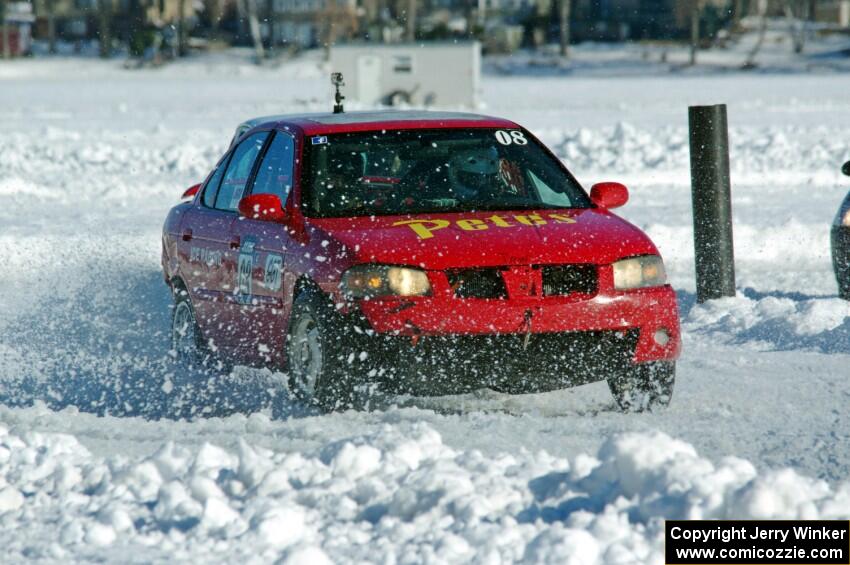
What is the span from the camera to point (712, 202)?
981 cm

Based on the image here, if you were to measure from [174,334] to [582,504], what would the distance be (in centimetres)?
486

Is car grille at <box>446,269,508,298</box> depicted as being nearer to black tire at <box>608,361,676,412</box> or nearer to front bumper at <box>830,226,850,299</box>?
black tire at <box>608,361,676,412</box>

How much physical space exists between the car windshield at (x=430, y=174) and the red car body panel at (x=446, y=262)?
0.08m

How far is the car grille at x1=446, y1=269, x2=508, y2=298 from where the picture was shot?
6293mm

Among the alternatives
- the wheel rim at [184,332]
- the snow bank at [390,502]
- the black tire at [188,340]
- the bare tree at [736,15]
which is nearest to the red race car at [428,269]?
the black tire at [188,340]

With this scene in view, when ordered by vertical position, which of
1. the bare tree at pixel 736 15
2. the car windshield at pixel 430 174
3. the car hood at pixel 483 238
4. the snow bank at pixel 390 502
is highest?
the bare tree at pixel 736 15

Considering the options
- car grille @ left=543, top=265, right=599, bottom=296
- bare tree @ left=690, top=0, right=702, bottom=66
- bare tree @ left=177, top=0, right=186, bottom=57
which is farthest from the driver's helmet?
bare tree @ left=177, top=0, right=186, bottom=57

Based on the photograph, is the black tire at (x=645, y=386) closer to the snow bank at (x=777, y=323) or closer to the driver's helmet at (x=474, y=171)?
the driver's helmet at (x=474, y=171)

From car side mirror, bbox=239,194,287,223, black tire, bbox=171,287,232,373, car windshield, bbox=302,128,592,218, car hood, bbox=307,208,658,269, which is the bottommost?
black tire, bbox=171,287,232,373

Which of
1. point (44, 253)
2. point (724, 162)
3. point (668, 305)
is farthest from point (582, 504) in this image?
point (44, 253)

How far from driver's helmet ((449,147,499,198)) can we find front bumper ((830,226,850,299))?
3628mm

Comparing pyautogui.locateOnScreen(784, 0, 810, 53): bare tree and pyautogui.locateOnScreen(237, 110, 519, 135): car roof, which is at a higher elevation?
pyautogui.locateOnScreen(784, 0, 810, 53): bare tree

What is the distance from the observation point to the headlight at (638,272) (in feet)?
21.4

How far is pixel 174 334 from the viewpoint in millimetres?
8867
